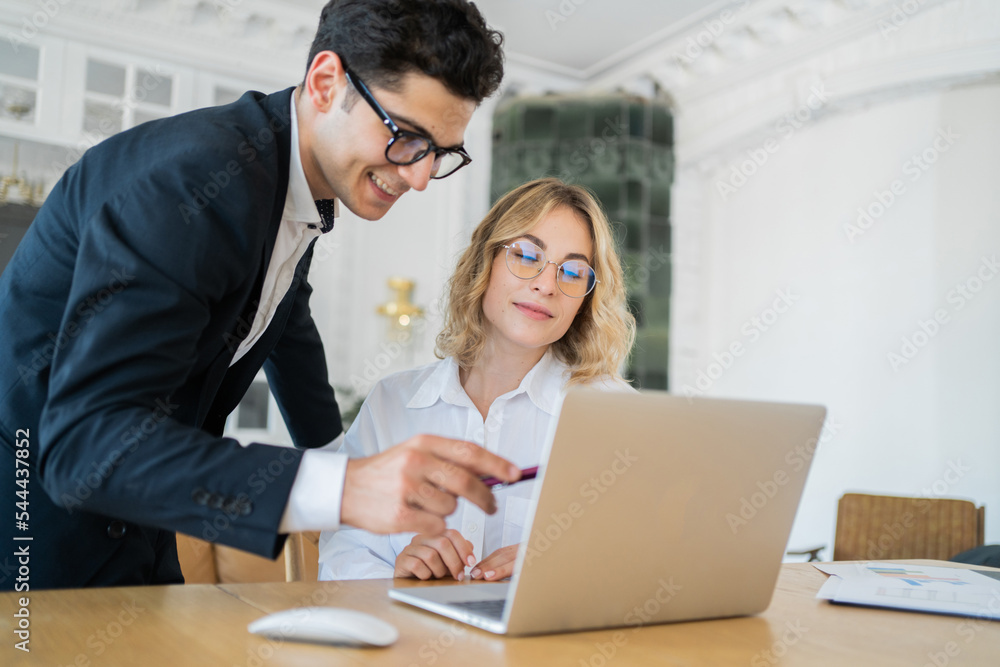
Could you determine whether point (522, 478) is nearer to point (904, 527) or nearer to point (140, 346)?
point (140, 346)

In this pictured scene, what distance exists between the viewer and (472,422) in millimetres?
1949

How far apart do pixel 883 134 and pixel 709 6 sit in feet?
4.40

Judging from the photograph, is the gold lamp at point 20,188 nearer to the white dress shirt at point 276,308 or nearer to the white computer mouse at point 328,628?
the white dress shirt at point 276,308

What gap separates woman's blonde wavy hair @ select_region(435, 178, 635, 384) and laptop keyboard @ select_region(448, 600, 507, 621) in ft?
3.45

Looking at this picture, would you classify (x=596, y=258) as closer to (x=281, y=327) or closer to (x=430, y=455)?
(x=281, y=327)

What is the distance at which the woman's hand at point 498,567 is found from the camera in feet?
4.61

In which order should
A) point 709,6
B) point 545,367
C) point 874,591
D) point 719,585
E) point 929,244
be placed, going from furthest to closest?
point 709,6 → point 929,244 → point 545,367 → point 874,591 → point 719,585

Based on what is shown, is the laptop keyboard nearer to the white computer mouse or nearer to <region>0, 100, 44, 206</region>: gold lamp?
the white computer mouse

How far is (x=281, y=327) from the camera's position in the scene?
4.84 ft

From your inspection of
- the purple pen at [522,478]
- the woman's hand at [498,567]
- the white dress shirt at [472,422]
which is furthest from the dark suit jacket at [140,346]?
the white dress shirt at [472,422]

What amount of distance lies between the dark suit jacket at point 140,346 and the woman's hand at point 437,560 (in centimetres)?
39

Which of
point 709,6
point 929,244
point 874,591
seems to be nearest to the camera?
point 874,591

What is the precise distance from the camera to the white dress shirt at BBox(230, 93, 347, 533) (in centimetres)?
92

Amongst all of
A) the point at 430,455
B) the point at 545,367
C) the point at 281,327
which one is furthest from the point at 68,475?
the point at 545,367
